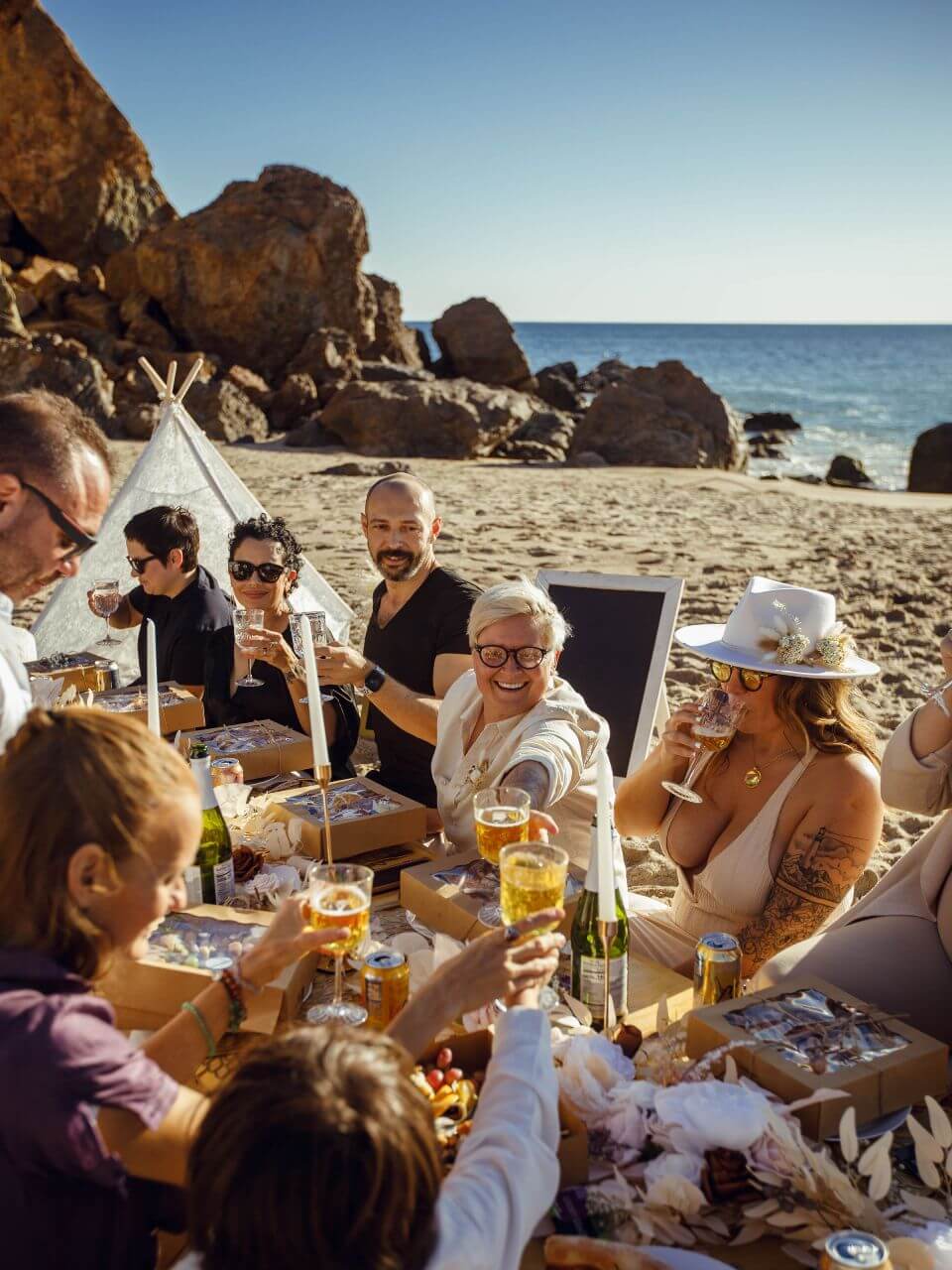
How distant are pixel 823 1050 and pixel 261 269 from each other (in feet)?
108

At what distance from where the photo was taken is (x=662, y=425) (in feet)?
73.7

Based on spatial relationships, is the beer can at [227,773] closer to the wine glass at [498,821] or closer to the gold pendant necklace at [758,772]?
the wine glass at [498,821]

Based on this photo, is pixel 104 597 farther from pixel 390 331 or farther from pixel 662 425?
pixel 390 331

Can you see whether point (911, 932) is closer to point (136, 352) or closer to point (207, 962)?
point (207, 962)

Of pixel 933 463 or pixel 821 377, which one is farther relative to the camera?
pixel 821 377

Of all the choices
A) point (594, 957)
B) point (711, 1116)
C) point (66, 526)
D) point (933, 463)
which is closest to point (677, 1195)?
point (711, 1116)

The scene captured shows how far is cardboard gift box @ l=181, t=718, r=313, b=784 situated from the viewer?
13.4 ft

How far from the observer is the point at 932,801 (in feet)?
11.1

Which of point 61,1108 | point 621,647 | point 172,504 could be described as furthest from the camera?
point 172,504

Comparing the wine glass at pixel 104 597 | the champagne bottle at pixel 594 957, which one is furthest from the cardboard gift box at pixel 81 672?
the champagne bottle at pixel 594 957

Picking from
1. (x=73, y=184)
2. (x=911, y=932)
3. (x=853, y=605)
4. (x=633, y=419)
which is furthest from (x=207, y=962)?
(x=73, y=184)

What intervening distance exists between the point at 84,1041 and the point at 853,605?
9.92 meters

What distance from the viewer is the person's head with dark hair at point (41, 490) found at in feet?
9.07

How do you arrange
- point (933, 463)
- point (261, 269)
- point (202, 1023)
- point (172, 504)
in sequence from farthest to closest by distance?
1. point (261, 269)
2. point (933, 463)
3. point (172, 504)
4. point (202, 1023)
